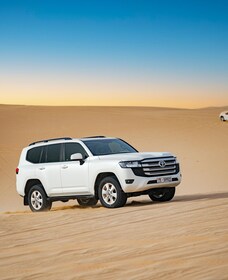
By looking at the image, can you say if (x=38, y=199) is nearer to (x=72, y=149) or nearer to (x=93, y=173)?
(x=72, y=149)

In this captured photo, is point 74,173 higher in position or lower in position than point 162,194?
higher

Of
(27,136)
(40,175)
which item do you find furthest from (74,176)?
(27,136)

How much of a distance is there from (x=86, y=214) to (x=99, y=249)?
3.64m

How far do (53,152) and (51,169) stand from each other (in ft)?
1.61

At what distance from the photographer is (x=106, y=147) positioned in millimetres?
14367

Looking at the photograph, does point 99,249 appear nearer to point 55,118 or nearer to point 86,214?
point 86,214

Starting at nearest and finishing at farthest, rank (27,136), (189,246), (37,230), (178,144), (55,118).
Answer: (189,246) < (37,230) < (178,144) < (27,136) < (55,118)

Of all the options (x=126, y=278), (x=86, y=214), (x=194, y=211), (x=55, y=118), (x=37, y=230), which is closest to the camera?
(x=126, y=278)

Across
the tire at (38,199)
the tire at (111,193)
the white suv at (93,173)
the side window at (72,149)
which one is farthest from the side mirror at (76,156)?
the tire at (38,199)

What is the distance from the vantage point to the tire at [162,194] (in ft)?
44.6

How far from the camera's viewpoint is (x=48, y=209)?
14648 mm

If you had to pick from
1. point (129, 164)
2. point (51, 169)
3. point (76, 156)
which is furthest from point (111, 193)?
point (51, 169)

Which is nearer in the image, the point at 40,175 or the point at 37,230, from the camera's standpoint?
the point at 37,230

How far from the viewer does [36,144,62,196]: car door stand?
1423cm
